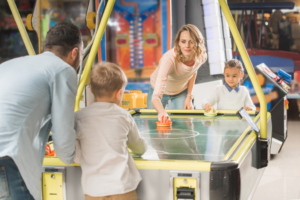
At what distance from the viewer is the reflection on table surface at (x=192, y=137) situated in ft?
4.54

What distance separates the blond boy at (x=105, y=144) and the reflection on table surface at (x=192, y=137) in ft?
0.69

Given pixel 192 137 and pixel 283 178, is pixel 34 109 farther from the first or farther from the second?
pixel 283 178

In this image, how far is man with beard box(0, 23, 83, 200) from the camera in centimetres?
100

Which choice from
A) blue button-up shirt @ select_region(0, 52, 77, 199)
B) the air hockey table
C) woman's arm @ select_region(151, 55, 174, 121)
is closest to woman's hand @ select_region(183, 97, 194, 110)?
woman's arm @ select_region(151, 55, 174, 121)

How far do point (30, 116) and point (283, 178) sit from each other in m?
2.30

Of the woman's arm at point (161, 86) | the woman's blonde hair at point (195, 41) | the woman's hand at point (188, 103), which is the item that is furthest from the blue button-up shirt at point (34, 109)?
the woman's hand at point (188, 103)

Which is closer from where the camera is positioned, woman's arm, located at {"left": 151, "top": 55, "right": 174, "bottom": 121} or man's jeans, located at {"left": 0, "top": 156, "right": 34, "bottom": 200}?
man's jeans, located at {"left": 0, "top": 156, "right": 34, "bottom": 200}

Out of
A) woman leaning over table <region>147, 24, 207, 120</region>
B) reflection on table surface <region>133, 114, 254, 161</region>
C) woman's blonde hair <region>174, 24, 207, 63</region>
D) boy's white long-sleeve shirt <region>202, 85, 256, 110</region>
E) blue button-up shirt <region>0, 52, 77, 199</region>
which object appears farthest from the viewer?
boy's white long-sleeve shirt <region>202, 85, 256, 110</region>

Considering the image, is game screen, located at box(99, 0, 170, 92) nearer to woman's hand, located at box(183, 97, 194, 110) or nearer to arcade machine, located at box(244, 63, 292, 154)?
arcade machine, located at box(244, 63, 292, 154)

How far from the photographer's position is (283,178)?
269 cm

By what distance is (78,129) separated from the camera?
113 centimetres

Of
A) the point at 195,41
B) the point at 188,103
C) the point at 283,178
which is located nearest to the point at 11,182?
the point at 195,41

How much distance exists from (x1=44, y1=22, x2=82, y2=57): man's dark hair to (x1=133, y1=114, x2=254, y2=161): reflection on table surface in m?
0.52

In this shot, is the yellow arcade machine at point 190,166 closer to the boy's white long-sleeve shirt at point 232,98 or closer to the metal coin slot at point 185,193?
the metal coin slot at point 185,193
